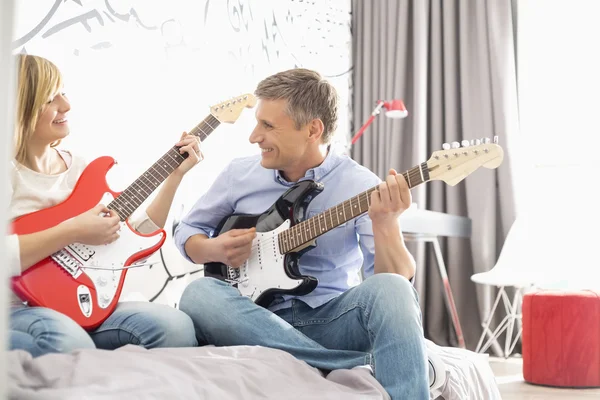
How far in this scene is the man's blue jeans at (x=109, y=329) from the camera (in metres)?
1.29

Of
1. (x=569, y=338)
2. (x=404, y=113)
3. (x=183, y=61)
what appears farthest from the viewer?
(x=404, y=113)

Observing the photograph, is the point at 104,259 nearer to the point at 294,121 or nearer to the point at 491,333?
the point at 294,121

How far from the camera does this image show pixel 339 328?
144 centimetres

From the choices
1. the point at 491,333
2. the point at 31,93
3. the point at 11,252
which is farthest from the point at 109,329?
the point at 491,333

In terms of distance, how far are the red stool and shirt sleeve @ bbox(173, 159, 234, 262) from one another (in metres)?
1.33

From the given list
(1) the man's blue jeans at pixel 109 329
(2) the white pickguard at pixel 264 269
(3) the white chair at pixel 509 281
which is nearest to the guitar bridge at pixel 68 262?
(1) the man's blue jeans at pixel 109 329

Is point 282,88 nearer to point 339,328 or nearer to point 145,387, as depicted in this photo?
point 339,328

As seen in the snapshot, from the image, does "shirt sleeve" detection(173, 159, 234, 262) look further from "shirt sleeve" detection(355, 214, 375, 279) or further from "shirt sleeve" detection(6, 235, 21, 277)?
"shirt sleeve" detection(6, 235, 21, 277)

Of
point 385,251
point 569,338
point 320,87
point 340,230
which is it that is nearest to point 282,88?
point 320,87

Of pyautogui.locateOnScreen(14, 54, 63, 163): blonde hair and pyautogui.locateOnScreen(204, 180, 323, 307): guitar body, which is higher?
pyautogui.locateOnScreen(14, 54, 63, 163): blonde hair

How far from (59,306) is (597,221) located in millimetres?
2456

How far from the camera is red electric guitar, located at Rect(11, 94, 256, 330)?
4.90 ft

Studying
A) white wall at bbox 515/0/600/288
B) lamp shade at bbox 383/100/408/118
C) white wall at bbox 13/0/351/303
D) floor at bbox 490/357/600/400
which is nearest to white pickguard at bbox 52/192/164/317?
white wall at bbox 13/0/351/303

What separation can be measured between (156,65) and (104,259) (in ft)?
3.75
